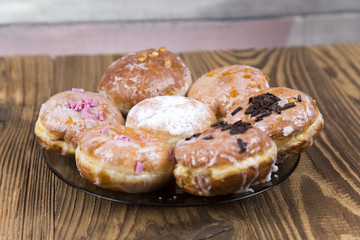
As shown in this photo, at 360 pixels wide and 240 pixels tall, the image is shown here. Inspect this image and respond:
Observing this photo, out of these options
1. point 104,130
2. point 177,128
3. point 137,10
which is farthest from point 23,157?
point 137,10

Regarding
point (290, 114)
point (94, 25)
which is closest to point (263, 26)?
point (94, 25)

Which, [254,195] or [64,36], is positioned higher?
[254,195]

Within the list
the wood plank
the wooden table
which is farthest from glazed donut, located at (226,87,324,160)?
the wood plank

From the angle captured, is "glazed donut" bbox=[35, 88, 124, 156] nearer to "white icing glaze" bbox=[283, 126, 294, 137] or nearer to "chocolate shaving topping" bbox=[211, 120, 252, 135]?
"chocolate shaving topping" bbox=[211, 120, 252, 135]

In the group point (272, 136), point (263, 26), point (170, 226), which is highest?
point (272, 136)

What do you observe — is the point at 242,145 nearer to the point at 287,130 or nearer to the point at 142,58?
the point at 287,130

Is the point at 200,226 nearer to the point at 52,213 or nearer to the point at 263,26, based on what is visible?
the point at 52,213
